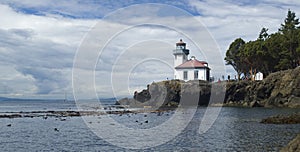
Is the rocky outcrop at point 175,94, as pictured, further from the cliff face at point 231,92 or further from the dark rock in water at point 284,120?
the dark rock in water at point 284,120

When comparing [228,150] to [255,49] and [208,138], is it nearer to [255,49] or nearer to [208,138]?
[208,138]

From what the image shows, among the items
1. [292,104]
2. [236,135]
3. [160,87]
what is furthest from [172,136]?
[160,87]

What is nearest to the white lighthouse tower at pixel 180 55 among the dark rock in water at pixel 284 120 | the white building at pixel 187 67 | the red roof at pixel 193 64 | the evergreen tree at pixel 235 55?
the white building at pixel 187 67

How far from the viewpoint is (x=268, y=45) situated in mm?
95500

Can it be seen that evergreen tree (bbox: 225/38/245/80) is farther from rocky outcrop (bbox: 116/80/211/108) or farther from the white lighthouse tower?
the white lighthouse tower

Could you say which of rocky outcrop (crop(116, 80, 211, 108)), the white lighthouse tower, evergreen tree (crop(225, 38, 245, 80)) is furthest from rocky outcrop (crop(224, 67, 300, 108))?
the white lighthouse tower

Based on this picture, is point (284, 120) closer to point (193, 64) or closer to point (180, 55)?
point (193, 64)

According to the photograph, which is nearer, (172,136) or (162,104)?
(172,136)

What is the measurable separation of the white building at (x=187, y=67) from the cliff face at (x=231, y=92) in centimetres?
232

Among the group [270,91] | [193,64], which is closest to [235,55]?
[193,64]

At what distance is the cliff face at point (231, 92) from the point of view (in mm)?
87812

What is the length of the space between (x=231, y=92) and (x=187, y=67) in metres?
14.7

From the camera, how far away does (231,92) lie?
104 meters

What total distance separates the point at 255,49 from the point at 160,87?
102 feet
